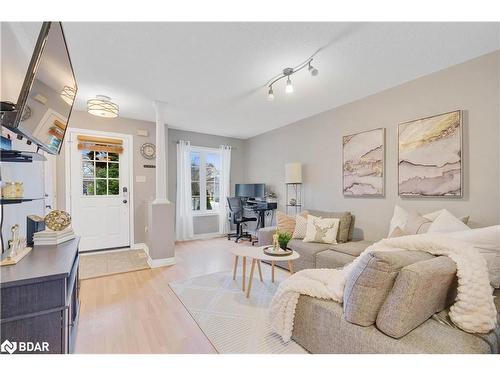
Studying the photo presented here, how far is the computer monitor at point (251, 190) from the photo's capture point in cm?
509

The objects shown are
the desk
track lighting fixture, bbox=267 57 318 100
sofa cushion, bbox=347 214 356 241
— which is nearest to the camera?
track lighting fixture, bbox=267 57 318 100

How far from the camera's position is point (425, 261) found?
127 centimetres

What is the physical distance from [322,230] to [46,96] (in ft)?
10.1

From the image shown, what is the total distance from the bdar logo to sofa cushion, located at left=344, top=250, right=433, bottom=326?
5.50 feet

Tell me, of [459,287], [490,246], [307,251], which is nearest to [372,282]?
[459,287]

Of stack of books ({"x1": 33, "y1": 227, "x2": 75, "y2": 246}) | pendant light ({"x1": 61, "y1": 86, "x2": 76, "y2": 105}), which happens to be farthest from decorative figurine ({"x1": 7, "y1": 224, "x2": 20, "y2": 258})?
pendant light ({"x1": 61, "y1": 86, "x2": 76, "y2": 105})

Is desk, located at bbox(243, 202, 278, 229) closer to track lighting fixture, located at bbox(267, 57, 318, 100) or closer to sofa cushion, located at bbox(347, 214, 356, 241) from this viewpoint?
sofa cushion, located at bbox(347, 214, 356, 241)

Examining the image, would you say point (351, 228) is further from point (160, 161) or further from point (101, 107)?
point (101, 107)

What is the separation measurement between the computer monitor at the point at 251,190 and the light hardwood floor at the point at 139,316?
1988mm

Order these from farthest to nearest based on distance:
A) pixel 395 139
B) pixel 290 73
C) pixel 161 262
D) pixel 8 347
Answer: pixel 161 262
pixel 395 139
pixel 290 73
pixel 8 347

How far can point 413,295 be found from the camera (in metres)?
1.17

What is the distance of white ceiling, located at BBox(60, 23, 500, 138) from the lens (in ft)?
6.20

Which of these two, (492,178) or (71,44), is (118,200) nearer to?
(71,44)
